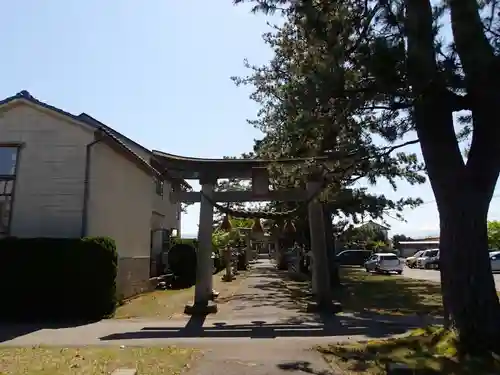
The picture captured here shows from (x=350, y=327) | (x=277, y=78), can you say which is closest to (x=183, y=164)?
(x=277, y=78)

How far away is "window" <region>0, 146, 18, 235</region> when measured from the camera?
14977mm

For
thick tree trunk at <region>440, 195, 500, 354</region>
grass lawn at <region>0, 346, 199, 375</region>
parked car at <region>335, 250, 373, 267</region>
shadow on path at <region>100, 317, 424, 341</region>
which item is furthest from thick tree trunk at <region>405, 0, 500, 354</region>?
parked car at <region>335, 250, 373, 267</region>

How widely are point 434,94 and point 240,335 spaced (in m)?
6.09

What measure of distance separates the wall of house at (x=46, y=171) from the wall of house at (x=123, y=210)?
17.4 inches

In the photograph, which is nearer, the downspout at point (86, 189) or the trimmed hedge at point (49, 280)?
the trimmed hedge at point (49, 280)

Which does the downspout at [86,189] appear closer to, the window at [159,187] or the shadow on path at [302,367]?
the window at [159,187]

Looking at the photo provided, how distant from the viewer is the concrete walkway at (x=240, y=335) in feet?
25.4

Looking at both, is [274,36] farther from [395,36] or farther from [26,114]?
[26,114]

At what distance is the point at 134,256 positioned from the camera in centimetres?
1898

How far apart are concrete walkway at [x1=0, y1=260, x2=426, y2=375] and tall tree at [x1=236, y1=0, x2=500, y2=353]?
94.7 inches

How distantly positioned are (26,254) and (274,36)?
840 cm

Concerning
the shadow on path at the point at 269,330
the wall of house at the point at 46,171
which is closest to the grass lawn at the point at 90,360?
the shadow on path at the point at 269,330

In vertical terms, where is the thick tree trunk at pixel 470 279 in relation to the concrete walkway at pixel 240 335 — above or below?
above

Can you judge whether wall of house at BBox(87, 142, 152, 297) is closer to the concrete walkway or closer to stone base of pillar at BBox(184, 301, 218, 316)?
stone base of pillar at BBox(184, 301, 218, 316)
